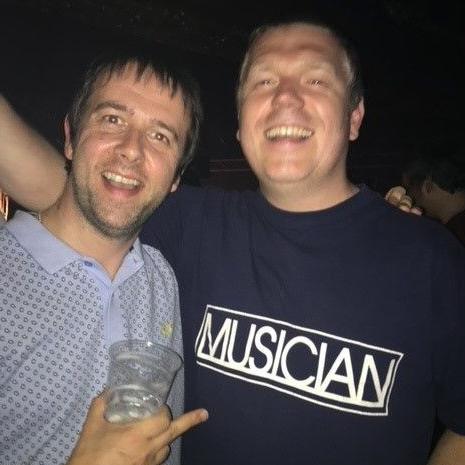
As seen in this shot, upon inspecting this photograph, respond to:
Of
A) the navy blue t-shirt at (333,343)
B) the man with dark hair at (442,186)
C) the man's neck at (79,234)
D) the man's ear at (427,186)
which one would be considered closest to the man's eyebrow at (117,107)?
the man's neck at (79,234)

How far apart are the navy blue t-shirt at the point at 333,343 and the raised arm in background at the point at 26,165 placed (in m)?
0.87

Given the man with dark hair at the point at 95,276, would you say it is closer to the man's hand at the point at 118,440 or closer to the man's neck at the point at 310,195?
the man's hand at the point at 118,440

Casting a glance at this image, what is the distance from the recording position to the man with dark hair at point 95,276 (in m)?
1.34

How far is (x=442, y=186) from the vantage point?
351 cm

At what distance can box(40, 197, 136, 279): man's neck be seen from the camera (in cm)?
167

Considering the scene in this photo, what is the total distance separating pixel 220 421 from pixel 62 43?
5058 mm

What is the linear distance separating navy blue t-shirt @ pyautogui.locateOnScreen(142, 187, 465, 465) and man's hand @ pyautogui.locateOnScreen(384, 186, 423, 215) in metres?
0.20

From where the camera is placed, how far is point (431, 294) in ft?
4.80

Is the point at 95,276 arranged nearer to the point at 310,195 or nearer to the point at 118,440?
the point at 118,440

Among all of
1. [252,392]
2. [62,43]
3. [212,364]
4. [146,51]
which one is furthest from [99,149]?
[62,43]

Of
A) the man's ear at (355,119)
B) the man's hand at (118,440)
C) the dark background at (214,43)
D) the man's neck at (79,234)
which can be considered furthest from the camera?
the dark background at (214,43)

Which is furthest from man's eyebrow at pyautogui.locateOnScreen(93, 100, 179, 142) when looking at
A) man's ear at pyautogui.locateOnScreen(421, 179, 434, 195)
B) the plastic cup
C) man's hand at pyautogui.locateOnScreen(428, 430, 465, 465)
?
man's ear at pyautogui.locateOnScreen(421, 179, 434, 195)

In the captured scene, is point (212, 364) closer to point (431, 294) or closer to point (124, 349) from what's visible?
point (124, 349)

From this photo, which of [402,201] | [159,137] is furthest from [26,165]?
[402,201]
